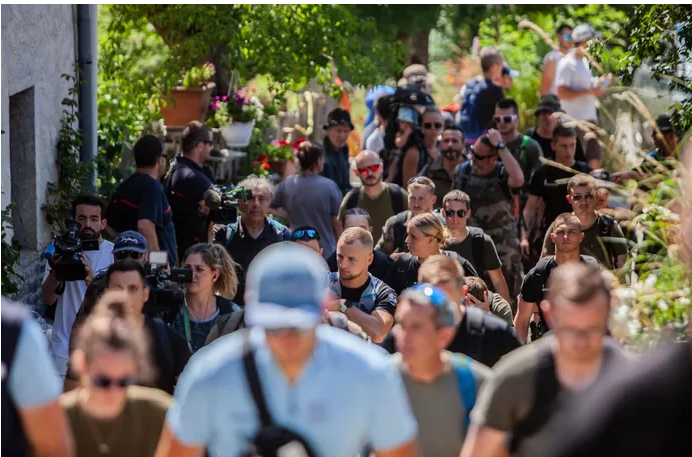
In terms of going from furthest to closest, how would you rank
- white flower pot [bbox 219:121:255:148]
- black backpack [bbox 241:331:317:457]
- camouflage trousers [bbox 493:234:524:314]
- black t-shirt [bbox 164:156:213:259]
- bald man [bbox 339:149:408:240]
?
white flower pot [bbox 219:121:255:148], bald man [bbox 339:149:408:240], camouflage trousers [bbox 493:234:524:314], black t-shirt [bbox 164:156:213:259], black backpack [bbox 241:331:317:457]

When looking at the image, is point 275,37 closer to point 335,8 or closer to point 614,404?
point 335,8

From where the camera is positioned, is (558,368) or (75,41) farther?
(75,41)

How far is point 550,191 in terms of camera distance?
32.7ft

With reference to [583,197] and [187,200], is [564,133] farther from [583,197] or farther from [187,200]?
[187,200]

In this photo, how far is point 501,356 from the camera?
5359 mm

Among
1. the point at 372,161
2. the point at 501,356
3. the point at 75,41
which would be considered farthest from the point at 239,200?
the point at 501,356

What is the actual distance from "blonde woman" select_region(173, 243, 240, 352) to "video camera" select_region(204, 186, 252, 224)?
63.8 inches

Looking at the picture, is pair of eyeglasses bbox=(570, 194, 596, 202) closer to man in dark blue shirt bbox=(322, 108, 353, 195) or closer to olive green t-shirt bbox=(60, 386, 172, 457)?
man in dark blue shirt bbox=(322, 108, 353, 195)

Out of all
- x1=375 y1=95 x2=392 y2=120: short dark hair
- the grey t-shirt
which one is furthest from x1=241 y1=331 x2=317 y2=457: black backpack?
x1=375 y1=95 x2=392 y2=120: short dark hair

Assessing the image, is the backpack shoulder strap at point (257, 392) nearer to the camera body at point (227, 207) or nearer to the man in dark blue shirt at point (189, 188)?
the camera body at point (227, 207)

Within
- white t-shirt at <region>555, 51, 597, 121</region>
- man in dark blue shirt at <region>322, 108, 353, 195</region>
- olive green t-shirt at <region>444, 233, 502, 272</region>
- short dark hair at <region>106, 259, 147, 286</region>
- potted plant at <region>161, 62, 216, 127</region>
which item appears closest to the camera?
short dark hair at <region>106, 259, 147, 286</region>

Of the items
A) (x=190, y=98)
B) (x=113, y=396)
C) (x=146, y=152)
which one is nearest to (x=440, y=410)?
(x=113, y=396)

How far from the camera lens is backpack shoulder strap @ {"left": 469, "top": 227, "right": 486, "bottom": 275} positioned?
8211 millimetres

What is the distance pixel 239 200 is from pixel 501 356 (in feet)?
11.4
